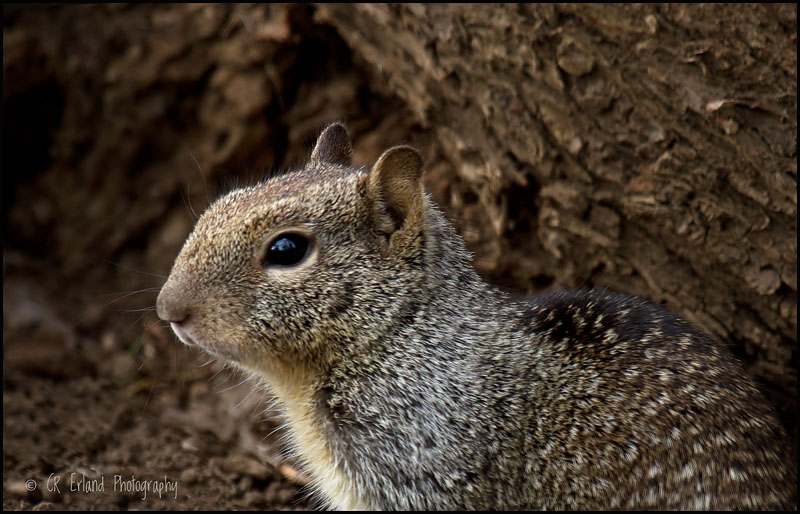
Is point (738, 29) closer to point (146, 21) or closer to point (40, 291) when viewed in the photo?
point (146, 21)

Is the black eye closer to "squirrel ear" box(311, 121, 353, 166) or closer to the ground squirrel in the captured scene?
the ground squirrel

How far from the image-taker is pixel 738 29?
426 cm

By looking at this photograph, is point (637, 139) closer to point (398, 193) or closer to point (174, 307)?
point (398, 193)

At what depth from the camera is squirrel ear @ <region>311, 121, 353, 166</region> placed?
461cm

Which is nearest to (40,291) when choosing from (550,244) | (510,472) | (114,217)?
(114,217)

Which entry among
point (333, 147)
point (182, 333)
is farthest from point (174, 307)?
point (333, 147)

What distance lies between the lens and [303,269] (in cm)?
373

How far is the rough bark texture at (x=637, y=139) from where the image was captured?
14.2 feet

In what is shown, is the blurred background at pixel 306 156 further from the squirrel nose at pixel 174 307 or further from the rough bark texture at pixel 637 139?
the squirrel nose at pixel 174 307

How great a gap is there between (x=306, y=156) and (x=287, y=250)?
2465 mm

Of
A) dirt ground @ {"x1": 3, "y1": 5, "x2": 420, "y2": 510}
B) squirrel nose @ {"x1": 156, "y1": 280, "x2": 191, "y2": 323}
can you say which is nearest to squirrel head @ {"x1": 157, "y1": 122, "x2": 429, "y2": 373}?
squirrel nose @ {"x1": 156, "y1": 280, "x2": 191, "y2": 323}

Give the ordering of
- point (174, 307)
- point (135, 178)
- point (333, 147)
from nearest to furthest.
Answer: point (174, 307) < point (333, 147) < point (135, 178)

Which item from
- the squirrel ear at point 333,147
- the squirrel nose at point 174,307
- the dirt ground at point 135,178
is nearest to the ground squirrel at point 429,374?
the squirrel nose at point 174,307

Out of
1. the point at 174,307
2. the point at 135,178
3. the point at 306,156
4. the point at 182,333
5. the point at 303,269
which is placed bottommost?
the point at 135,178
